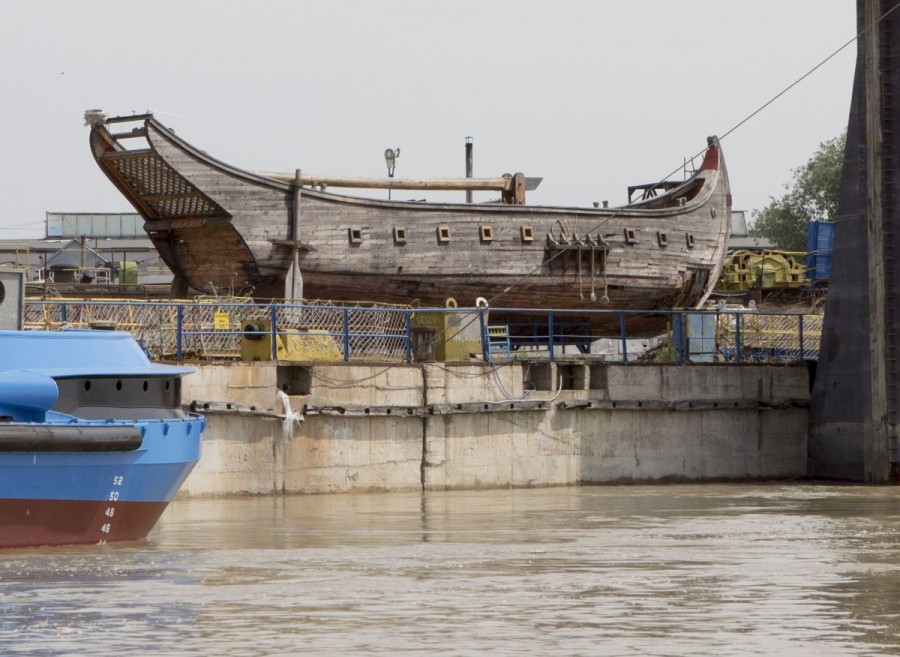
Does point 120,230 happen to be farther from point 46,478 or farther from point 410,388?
point 46,478

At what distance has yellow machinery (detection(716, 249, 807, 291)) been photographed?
3903cm

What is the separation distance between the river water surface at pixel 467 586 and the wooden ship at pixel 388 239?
29.3ft

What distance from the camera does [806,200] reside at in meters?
72.8

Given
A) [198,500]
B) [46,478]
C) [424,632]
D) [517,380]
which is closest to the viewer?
[424,632]

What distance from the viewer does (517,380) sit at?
24578 mm

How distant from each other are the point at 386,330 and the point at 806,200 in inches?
2018

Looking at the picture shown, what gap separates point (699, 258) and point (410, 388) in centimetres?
1038

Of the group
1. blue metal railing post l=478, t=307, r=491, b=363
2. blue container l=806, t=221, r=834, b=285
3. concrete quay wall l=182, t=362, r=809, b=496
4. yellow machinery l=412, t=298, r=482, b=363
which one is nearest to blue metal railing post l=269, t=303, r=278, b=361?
concrete quay wall l=182, t=362, r=809, b=496

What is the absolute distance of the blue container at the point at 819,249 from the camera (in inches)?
1396

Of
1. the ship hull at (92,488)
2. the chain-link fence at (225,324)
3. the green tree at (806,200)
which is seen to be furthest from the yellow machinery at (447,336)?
the green tree at (806,200)

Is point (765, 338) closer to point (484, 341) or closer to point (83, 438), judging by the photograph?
point (484, 341)

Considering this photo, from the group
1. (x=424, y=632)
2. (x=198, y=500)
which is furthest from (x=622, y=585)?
(x=198, y=500)

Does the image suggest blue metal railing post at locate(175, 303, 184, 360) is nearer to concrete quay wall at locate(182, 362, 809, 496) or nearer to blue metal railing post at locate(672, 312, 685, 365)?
concrete quay wall at locate(182, 362, 809, 496)

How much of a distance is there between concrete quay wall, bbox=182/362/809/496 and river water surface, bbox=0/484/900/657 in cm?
299
